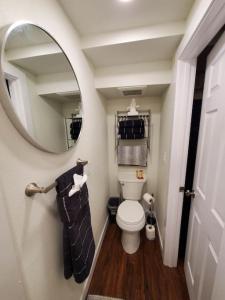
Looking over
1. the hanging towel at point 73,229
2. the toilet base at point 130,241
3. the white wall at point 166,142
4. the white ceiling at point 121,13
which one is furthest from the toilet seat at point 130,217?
the white ceiling at point 121,13

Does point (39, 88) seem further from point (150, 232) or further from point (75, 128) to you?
point (150, 232)

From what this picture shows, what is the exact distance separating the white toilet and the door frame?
1.05 feet

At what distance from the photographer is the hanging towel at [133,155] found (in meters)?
2.03

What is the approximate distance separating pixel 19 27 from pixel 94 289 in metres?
1.99

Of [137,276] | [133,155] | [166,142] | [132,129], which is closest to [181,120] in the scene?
[166,142]

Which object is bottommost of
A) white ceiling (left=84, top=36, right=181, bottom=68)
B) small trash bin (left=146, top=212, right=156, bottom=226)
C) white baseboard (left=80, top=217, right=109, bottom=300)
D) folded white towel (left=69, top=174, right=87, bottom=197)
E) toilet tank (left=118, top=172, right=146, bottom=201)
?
white baseboard (left=80, top=217, right=109, bottom=300)

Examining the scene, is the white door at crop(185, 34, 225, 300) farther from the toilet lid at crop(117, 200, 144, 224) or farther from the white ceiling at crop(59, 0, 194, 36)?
the toilet lid at crop(117, 200, 144, 224)

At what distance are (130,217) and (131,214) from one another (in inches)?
2.1

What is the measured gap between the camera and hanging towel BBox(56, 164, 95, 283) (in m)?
0.75

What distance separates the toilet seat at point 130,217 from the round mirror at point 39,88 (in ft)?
3.65

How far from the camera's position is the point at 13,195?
0.54m

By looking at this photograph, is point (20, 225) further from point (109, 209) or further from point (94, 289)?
point (109, 209)

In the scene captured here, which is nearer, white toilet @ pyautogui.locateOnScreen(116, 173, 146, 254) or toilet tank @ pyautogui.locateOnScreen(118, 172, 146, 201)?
white toilet @ pyautogui.locateOnScreen(116, 173, 146, 254)

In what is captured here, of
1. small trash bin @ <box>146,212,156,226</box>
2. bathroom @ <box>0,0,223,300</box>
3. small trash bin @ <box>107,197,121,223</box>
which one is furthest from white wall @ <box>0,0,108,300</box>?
small trash bin @ <box>146,212,156,226</box>
